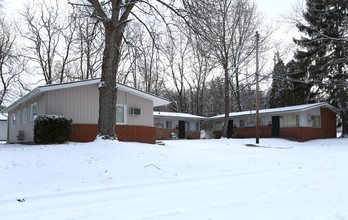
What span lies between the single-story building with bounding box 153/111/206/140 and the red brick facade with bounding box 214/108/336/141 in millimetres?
5445

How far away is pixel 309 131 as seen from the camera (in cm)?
2525

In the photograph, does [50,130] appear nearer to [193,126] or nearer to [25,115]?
[25,115]

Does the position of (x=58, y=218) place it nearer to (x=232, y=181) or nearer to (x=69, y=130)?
(x=232, y=181)

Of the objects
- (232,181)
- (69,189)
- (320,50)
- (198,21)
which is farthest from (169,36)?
(320,50)

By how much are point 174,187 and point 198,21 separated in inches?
283

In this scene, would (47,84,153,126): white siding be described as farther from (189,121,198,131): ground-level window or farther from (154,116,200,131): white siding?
(189,121,198,131): ground-level window

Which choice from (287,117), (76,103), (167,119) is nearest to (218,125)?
(167,119)

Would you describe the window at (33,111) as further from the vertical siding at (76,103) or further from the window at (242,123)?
the window at (242,123)

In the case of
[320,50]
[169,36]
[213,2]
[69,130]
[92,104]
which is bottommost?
[69,130]

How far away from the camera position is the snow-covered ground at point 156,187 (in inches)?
165

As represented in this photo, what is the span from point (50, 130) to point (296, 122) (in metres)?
20.6

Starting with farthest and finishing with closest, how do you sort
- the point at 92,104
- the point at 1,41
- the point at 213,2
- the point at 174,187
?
the point at 1,41 < the point at 92,104 < the point at 213,2 < the point at 174,187

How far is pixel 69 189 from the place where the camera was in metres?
5.53

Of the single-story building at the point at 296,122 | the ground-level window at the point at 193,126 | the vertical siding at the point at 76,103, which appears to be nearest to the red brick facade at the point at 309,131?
the single-story building at the point at 296,122
